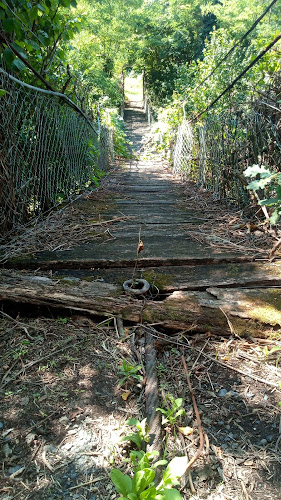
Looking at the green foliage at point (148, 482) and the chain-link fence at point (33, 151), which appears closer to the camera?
the green foliage at point (148, 482)

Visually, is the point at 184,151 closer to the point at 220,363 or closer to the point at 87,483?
the point at 220,363

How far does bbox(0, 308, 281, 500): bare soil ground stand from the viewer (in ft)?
3.05

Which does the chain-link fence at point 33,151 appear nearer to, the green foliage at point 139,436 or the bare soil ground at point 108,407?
the bare soil ground at point 108,407

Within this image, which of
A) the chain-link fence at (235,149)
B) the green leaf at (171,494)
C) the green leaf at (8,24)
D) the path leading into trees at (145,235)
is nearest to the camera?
the green leaf at (171,494)

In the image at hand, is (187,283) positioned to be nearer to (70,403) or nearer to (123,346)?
(123,346)

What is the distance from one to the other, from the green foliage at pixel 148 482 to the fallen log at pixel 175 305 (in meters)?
0.76

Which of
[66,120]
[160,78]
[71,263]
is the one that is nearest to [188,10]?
[160,78]

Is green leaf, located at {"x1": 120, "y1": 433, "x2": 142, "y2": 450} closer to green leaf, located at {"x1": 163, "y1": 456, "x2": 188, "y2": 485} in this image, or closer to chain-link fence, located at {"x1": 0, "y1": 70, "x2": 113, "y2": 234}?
green leaf, located at {"x1": 163, "y1": 456, "x2": 188, "y2": 485}

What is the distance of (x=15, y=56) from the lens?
2.62m

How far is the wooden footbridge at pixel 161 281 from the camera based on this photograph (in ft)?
5.38

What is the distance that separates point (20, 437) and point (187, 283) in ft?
3.93

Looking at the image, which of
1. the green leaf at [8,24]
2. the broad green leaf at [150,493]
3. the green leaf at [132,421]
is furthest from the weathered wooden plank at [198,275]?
the green leaf at [8,24]

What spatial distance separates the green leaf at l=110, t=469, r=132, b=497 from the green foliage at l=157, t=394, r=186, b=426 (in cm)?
27

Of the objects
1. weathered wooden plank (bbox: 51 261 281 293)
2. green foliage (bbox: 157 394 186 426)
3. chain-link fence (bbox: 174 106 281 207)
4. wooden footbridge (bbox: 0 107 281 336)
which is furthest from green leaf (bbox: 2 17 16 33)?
green foliage (bbox: 157 394 186 426)
